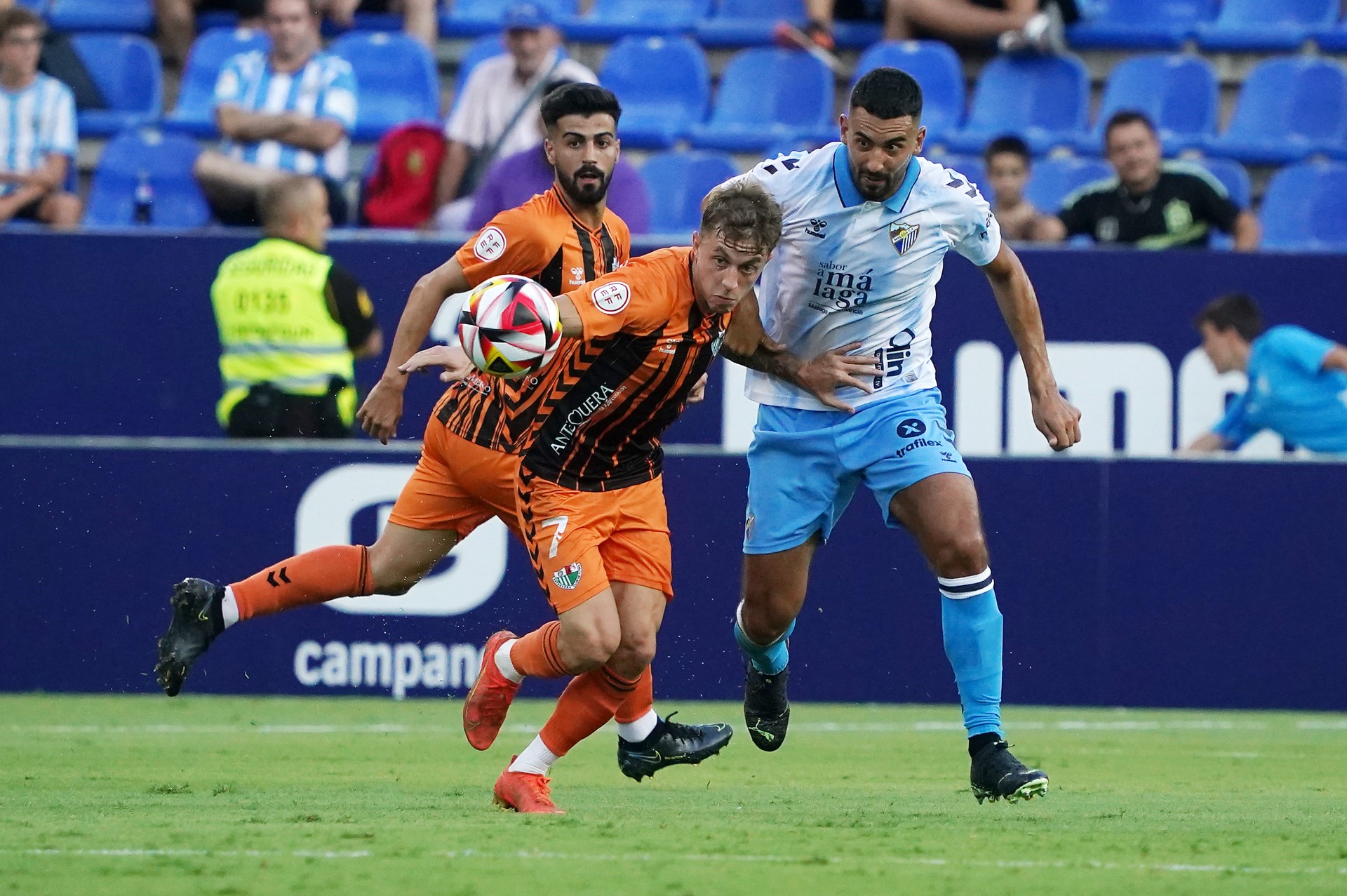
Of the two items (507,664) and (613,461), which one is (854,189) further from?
(507,664)

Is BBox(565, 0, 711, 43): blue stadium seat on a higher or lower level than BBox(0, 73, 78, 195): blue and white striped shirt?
higher

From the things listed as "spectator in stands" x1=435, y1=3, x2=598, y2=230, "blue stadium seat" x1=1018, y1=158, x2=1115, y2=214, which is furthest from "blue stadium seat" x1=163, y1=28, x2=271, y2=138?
"blue stadium seat" x1=1018, y1=158, x2=1115, y2=214

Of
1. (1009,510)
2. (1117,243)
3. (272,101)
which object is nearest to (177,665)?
(1009,510)

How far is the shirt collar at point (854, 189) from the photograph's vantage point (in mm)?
6352

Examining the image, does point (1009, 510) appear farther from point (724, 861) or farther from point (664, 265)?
point (724, 861)

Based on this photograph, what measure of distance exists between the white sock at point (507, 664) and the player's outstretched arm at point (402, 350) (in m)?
0.79

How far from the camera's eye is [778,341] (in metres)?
6.65

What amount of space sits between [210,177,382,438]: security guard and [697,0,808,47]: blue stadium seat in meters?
4.34

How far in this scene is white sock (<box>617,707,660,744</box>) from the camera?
6.46 meters

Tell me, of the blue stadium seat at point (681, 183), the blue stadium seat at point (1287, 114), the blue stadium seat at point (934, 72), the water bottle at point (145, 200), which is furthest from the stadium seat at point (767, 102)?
the water bottle at point (145, 200)

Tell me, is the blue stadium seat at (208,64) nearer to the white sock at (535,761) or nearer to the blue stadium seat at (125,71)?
the blue stadium seat at (125,71)

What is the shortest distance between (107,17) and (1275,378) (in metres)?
8.46

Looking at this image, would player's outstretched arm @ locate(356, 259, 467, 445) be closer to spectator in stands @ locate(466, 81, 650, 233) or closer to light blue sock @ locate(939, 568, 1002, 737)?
light blue sock @ locate(939, 568, 1002, 737)

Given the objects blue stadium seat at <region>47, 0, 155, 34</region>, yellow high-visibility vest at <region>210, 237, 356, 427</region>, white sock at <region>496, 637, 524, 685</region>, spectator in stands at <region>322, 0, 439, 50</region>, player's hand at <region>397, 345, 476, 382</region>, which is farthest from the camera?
blue stadium seat at <region>47, 0, 155, 34</region>
